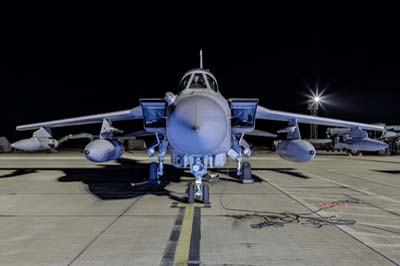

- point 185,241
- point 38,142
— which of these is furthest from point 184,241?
point 38,142

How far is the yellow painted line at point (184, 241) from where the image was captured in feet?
15.6

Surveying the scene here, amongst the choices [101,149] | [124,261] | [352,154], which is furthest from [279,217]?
[352,154]

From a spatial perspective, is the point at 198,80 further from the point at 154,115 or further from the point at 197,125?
the point at 197,125

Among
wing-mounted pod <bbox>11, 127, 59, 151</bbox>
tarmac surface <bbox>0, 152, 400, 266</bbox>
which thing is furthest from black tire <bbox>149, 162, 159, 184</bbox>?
wing-mounted pod <bbox>11, 127, 59, 151</bbox>

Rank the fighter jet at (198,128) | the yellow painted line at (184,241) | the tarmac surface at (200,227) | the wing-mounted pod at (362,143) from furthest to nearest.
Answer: the wing-mounted pod at (362,143) < the fighter jet at (198,128) < the tarmac surface at (200,227) < the yellow painted line at (184,241)

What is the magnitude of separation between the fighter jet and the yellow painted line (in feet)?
4.49

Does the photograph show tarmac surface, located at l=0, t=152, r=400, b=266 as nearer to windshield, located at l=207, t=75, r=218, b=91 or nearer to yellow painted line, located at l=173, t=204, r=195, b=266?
yellow painted line, located at l=173, t=204, r=195, b=266

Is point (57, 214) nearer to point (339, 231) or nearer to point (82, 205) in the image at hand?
point (82, 205)

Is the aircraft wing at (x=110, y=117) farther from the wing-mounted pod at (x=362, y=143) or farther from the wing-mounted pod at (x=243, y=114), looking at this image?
the wing-mounted pod at (x=362, y=143)

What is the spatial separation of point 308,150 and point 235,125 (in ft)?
12.2

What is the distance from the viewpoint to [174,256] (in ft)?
16.2

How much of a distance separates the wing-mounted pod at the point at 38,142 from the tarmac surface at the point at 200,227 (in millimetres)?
3039

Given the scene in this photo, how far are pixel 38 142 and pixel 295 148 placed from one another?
10.6 m

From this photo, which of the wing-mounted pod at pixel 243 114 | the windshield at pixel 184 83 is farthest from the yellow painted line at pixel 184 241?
the windshield at pixel 184 83
